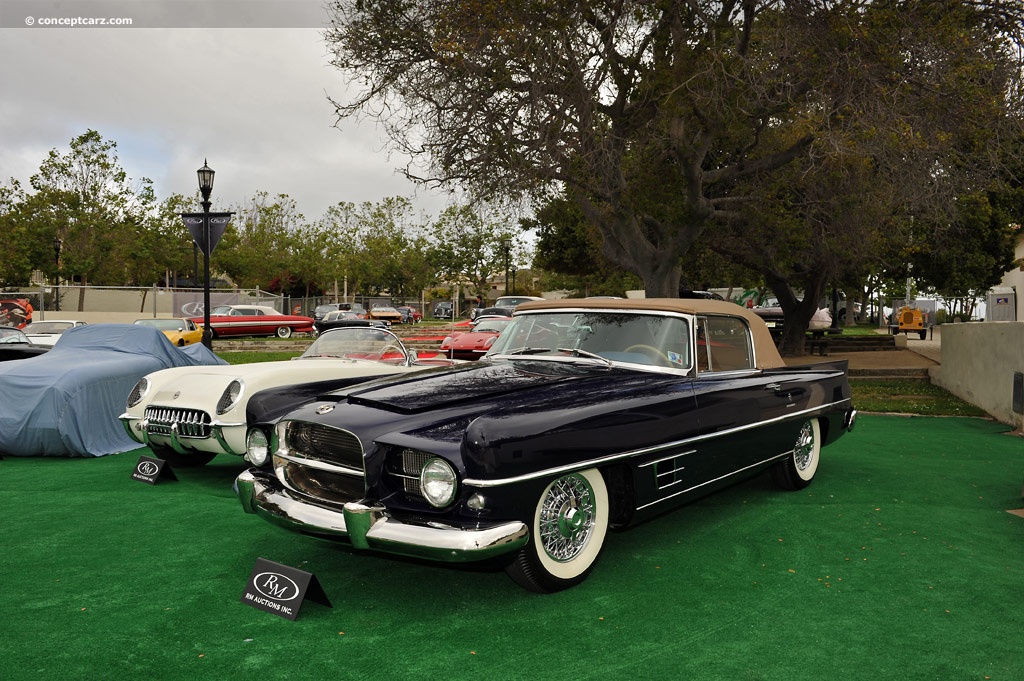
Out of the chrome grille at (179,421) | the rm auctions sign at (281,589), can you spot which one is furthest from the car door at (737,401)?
the chrome grille at (179,421)

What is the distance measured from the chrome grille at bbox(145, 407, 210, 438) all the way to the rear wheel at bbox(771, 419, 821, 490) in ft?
15.1

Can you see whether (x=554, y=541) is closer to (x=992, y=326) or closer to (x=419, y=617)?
(x=419, y=617)

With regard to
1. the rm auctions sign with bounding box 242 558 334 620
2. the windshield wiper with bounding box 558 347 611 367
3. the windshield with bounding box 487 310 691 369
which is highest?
the windshield with bounding box 487 310 691 369

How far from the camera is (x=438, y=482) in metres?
3.54

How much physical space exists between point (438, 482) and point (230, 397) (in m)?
3.37

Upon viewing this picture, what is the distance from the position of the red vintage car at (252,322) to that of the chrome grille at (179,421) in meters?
21.3

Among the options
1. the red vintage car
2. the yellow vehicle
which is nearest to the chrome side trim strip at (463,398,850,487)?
the red vintage car

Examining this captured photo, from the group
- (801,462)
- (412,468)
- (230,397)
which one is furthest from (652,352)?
(230,397)

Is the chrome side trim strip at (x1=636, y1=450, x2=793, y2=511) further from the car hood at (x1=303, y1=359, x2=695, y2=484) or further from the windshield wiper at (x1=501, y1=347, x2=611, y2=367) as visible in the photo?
the windshield wiper at (x1=501, y1=347, x2=611, y2=367)

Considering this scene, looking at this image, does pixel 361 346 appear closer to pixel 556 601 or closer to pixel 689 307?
pixel 689 307

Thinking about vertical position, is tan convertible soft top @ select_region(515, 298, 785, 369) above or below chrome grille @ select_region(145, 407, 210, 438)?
above

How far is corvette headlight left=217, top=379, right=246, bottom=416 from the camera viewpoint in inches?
244

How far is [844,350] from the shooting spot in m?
23.1

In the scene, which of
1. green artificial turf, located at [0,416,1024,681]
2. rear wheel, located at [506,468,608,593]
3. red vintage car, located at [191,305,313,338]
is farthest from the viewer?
red vintage car, located at [191,305,313,338]
